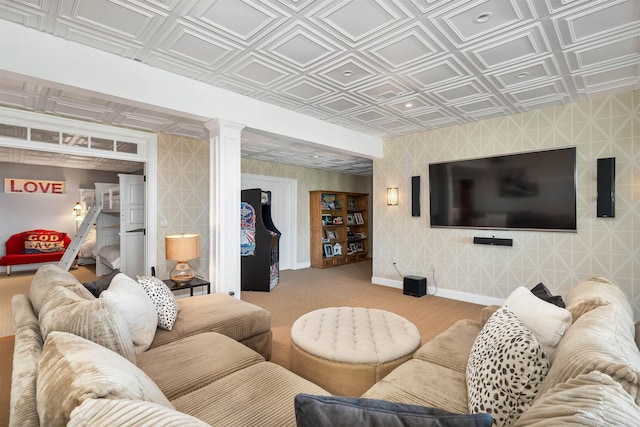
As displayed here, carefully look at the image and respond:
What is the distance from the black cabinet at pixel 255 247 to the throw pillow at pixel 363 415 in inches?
173

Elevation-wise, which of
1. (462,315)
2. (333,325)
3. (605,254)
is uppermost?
(605,254)

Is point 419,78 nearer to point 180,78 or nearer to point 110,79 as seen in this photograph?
point 180,78

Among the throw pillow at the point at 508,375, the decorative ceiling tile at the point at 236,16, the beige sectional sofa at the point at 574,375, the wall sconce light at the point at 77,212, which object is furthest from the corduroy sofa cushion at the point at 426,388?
the wall sconce light at the point at 77,212

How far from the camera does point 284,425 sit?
1.19 meters

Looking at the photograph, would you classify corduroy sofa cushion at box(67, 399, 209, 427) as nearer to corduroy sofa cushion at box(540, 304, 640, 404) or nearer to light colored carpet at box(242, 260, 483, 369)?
corduroy sofa cushion at box(540, 304, 640, 404)

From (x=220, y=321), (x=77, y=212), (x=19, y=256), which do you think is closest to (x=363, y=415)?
(x=220, y=321)

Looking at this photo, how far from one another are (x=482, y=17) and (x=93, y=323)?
2836 mm

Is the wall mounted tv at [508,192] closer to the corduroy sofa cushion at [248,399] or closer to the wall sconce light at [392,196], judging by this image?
the wall sconce light at [392,196]

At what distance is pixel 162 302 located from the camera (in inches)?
87.1

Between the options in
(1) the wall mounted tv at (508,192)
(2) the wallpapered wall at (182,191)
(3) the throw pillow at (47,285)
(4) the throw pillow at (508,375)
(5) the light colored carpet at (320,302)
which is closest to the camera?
(4) the throw pillow at (508,375)

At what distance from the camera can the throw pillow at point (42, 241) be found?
6.81 metres

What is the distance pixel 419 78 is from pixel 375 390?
2.78 meters

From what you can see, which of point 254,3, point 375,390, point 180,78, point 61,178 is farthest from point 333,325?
point 61,178

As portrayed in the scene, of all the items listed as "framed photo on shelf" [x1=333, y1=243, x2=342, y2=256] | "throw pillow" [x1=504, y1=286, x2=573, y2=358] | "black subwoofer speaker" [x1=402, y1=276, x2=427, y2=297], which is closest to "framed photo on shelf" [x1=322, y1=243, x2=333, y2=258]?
"framed photo on shelf" [x1=333, y1=243, x2=342, y2=256]
